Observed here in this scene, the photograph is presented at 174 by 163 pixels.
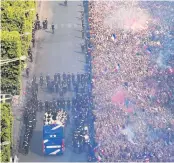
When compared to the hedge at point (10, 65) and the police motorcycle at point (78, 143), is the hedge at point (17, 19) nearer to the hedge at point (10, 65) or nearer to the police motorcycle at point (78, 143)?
the hedge at point (10, 65)

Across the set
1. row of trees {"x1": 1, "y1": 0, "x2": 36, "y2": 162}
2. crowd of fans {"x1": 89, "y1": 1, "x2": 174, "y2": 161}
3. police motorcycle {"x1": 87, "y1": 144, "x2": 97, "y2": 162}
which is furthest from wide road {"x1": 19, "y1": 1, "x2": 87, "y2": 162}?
row of trees {"x1": 1, "y1": 0, "x2": 36, "y2": 162}

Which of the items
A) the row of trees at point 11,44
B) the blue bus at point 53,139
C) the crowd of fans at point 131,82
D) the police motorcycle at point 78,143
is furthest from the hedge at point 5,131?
the crowd of fans at point 131,82

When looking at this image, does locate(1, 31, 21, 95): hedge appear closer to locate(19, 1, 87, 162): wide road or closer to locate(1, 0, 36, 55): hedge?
locate(19, 1, 87, 162): wide road

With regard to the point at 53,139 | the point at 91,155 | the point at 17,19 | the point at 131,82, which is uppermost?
the point at 17,19

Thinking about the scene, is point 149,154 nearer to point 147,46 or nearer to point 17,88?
point 17,88

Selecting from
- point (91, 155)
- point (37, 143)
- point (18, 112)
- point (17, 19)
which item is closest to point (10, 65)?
point (18, 112)

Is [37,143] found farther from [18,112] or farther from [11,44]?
[11,44]
